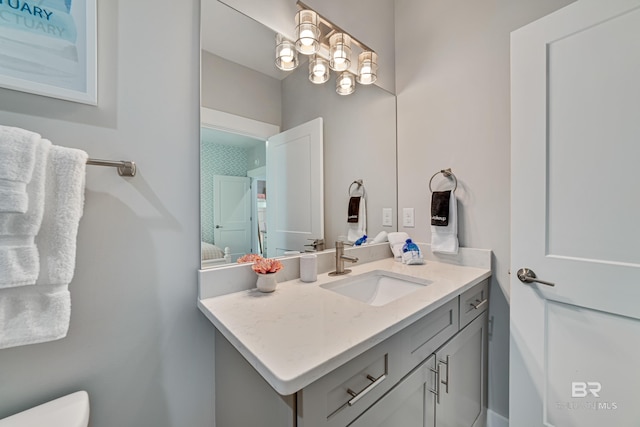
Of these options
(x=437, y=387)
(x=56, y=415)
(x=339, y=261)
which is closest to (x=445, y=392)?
(x=437, y=387)

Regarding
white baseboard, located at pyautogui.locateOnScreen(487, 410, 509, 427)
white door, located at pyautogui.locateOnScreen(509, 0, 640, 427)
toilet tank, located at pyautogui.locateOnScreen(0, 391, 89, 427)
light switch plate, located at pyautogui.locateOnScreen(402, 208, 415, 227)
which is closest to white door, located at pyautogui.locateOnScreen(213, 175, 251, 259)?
A: toilet tank, located at pyautogui.locateOnScreen(0, 391, 89, 427)

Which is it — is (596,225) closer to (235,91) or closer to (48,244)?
(235,91)

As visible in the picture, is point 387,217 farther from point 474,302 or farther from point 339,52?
point 339,52

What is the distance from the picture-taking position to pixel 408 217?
173 centimetres

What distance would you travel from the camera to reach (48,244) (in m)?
0.66

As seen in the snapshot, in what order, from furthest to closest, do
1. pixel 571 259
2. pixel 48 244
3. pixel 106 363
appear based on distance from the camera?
pixel 571 259
pixel 106 363
pixel 48 244

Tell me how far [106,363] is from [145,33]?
1089mm

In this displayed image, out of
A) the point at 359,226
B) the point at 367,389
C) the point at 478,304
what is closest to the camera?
the point at 367,389

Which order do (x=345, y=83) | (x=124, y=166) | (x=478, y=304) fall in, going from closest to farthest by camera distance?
1. (x=124, y=166)
2. (x=478, y=304)
3. (x=345, y=83)

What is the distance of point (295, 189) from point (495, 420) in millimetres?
1638

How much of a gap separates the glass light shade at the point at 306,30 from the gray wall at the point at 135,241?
45 centimetres

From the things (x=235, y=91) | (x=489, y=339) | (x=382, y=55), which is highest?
(x=382, y=55)

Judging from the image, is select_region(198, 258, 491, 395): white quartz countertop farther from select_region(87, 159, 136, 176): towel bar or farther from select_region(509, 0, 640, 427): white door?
select_region(87, 159, 136, 176): towel bar

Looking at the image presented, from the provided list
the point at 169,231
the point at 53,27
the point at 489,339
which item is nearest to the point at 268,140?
the point at 169,231
